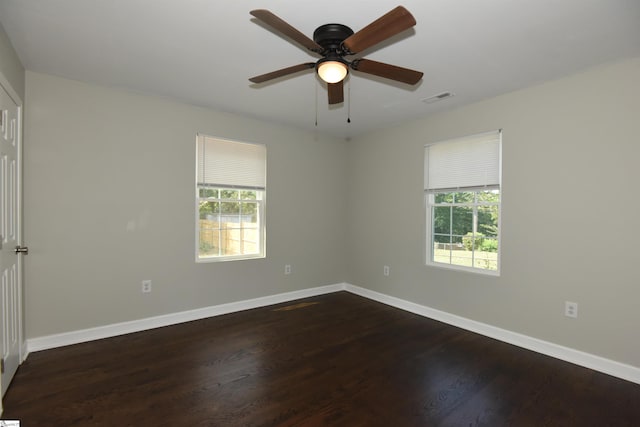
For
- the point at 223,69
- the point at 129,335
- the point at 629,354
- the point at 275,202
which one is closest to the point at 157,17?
the point at 223,69

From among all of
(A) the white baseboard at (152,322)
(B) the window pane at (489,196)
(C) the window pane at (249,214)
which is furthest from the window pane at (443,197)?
(C) the window pane at (249,214)

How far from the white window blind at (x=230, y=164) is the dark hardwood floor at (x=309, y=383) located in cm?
172

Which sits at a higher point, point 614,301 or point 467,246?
point 467,246

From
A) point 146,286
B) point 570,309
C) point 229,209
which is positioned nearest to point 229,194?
point 229,209

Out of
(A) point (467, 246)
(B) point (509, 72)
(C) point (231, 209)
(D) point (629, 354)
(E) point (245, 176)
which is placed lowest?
(D) point (629, 354)

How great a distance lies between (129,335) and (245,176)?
2.14 m

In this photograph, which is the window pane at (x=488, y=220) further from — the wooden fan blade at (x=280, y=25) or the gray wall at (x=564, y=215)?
the wooden fan blade at (x=280, y=25)

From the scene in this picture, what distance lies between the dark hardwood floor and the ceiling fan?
2.13 m

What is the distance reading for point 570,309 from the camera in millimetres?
2730

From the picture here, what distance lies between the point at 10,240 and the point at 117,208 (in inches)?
36.3

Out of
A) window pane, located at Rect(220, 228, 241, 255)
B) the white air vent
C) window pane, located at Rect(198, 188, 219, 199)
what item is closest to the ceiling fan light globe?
the white air vent

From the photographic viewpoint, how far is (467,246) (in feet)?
11.6

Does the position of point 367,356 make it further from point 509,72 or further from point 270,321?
point 509,72

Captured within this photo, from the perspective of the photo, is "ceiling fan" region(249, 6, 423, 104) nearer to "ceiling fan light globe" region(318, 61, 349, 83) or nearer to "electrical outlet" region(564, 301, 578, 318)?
"ceiling fan light globe" region(318, 61, 349, 83)
